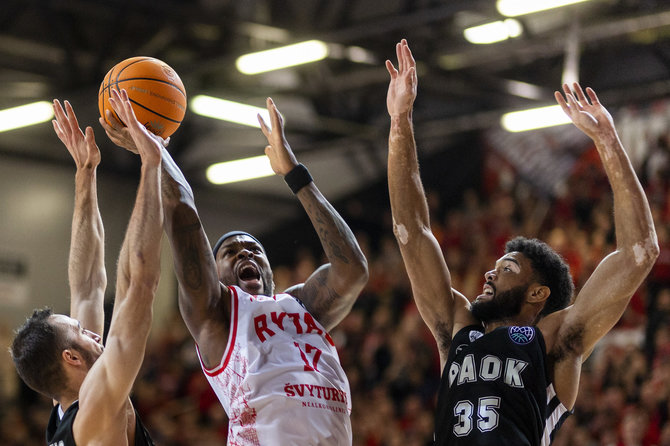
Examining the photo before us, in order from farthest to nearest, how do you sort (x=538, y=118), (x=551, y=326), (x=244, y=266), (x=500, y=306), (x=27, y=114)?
(x=27, y=114) < (x=538, y=118) < (x=244, y=266) < (x=500, y=306) < (x=551, y=326)

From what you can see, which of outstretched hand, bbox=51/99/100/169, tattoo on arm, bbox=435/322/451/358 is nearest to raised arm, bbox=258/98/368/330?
tattoo on arm, bbox=435/322/451/358

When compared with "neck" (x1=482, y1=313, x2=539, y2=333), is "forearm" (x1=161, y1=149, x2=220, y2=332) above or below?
above

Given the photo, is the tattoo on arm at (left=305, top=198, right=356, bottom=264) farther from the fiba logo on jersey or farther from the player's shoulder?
the player's shoulder

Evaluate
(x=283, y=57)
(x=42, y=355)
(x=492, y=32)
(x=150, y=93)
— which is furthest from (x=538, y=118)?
(x=42, y=355)

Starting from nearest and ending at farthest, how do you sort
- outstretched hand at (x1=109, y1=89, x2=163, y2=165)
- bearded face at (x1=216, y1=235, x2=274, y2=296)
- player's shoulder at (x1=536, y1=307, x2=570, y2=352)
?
outstretched hand at (x1=109, y1=89, x2=163, y2=165)
player's shoulder at (x1=536, y1=307, x2=570, y2=352)
bearded face at (x1=216, y1=235, x2=274, y2=296)

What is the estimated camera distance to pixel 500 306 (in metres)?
4.96

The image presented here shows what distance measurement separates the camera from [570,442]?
1054 cm

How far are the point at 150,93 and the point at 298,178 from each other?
92 cm

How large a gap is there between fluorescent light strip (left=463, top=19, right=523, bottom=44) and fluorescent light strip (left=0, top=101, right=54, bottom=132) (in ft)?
23.7

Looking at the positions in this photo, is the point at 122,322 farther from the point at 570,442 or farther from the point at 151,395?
the point at 151,395

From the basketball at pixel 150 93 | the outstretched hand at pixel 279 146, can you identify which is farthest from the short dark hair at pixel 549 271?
the basketball at pixel 150 93

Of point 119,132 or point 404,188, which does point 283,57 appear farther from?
point 119,132

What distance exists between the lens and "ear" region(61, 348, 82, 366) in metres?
4.59

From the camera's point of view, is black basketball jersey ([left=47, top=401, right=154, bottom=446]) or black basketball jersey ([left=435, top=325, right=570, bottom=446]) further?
black basketball jersey ([left=435, top=325, right=570, bottom=446])
